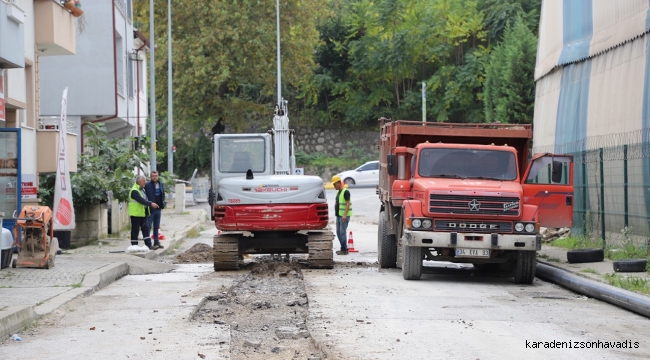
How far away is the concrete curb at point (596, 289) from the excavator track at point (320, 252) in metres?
3.78

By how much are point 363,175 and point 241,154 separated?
99.9ft

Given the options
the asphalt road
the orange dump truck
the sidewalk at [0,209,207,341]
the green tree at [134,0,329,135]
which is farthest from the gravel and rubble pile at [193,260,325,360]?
the green tree at [134,0,329,135]

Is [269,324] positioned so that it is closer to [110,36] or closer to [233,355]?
[233,355]

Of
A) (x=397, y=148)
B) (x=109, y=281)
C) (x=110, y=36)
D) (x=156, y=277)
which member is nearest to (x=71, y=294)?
(x=109, y=281)

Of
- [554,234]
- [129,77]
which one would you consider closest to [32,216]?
[554,234]

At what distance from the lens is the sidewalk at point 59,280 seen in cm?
1112

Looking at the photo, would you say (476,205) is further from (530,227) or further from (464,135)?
(464,135)

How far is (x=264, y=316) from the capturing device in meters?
11.5

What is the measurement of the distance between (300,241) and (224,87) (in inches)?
1528

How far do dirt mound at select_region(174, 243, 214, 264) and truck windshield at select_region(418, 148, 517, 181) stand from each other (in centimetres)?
653

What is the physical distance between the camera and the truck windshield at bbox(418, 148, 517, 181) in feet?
55.4

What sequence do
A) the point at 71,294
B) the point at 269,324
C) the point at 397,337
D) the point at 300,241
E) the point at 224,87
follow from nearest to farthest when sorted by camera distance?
the point at 397,337, the point at 269,324, the point at 71,294, the point at 300,241, the point at 224,87

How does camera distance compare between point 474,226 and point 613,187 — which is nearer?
point 474,226

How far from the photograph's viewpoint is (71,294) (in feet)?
44.4
